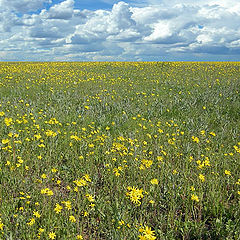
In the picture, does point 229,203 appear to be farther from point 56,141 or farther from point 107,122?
point 107,122

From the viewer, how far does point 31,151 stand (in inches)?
181

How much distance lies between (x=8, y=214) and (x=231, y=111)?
7.22 metres

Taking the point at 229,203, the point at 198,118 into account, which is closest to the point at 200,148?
the point at 229,203

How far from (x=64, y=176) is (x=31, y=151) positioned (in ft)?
3.30

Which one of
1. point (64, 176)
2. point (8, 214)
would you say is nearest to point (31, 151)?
point (64, 176)

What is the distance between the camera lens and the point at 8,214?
304cm

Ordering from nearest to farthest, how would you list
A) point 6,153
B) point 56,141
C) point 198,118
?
point 6,153
point 56,141
point 198,118

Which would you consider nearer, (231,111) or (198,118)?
(198,118)

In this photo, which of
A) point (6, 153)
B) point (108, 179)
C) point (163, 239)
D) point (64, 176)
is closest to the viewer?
point (163, 239)

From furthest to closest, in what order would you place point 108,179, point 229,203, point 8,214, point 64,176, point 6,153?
point 6,153
point 64,176
point 108,179
point 229,203
point 8,214

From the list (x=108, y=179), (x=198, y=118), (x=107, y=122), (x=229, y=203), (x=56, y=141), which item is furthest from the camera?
(x=198, y=118)

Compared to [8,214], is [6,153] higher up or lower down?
higher up

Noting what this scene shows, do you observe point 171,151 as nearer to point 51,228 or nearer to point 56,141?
point 56,141

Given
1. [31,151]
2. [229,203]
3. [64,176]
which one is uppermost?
[31,151]
